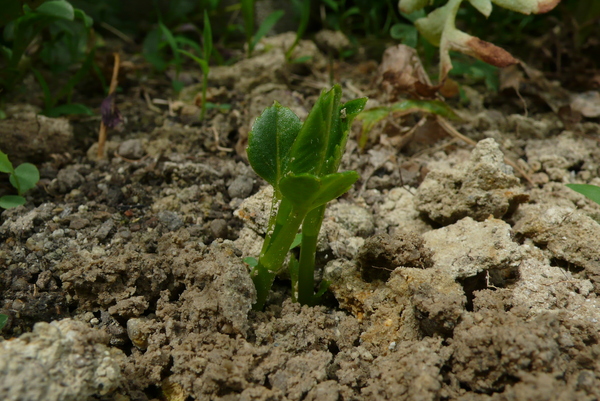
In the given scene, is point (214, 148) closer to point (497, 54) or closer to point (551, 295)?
point (497, 54)

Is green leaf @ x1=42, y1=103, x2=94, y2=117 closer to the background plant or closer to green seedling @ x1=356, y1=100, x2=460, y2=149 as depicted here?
the background plant

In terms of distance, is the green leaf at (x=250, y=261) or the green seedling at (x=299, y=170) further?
the green leaf at (x=250, y=261)

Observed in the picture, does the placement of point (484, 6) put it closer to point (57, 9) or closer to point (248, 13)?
point (248, 13)

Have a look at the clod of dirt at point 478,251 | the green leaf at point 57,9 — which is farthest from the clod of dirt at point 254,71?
the clod of dirt at point 478,251

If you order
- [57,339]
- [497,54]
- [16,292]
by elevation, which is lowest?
[16,292]

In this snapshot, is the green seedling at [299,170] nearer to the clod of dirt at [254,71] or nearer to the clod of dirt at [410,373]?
the clod of dirt at [410,373]

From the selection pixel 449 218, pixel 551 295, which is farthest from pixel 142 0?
pixel 551 295

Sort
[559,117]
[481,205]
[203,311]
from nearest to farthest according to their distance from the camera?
[203,311], [481,205], [559,117]

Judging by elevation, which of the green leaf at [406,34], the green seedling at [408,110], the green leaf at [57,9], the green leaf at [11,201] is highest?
Result: the green leaf at [57,9]
